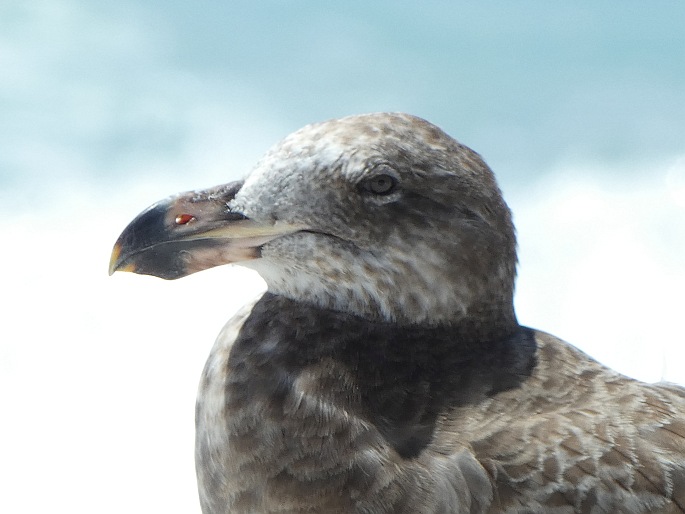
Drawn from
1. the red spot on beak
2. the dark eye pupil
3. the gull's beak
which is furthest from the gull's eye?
the red spot on beak

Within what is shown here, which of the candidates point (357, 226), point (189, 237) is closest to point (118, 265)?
point (189, 237)

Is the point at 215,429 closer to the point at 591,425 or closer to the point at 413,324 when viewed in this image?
the point at 413,324

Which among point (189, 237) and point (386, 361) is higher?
point (189, 237)

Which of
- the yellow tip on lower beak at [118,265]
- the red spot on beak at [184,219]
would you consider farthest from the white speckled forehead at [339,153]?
the yellow tip on lower beak at [118,265]

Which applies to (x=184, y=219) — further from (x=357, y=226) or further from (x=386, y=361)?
(x=386, y=361)

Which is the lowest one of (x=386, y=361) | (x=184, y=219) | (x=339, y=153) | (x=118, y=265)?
(x=386, y=361)

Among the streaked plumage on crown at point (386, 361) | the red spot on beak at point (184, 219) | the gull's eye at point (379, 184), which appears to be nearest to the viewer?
the streaked plumage on crown at point (386, 361)

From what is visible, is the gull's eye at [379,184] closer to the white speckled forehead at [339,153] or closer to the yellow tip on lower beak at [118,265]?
the white speckled forehead at [339,153]
